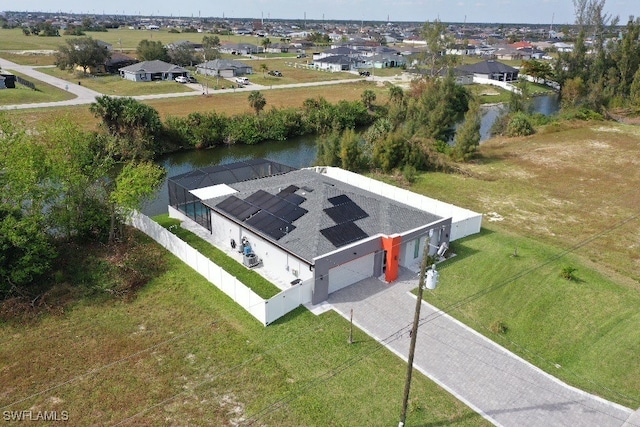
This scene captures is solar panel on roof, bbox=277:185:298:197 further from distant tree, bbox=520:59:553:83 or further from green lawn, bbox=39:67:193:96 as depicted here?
distant tree, bbox=520:59:553:83

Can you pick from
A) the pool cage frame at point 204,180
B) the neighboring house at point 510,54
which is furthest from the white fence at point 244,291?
the neighboring house at point 510,54

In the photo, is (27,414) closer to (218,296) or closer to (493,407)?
(218,296)

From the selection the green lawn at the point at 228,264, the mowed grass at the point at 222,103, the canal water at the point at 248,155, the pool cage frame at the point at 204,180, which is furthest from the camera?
the mowed grass at the point at 222,103

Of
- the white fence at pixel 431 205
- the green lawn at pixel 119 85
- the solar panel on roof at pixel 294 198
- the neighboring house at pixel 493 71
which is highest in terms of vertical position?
the neighboring house at pixel 493 71

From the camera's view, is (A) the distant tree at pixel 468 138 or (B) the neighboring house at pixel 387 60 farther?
(B) the neighboring house at pixel 387 60

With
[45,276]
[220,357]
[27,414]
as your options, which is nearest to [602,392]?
[220,357]

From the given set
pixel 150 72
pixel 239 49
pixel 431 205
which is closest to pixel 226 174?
pixel 431 205

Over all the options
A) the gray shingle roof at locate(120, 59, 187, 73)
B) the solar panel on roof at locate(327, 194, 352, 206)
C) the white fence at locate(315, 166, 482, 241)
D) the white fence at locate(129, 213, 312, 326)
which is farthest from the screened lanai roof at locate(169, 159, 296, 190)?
the gray shingle roof at locate(120, 59, 187, 73)

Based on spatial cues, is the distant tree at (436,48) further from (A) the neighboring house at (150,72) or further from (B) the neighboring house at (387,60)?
(A) the neighboring house at (150,72)
